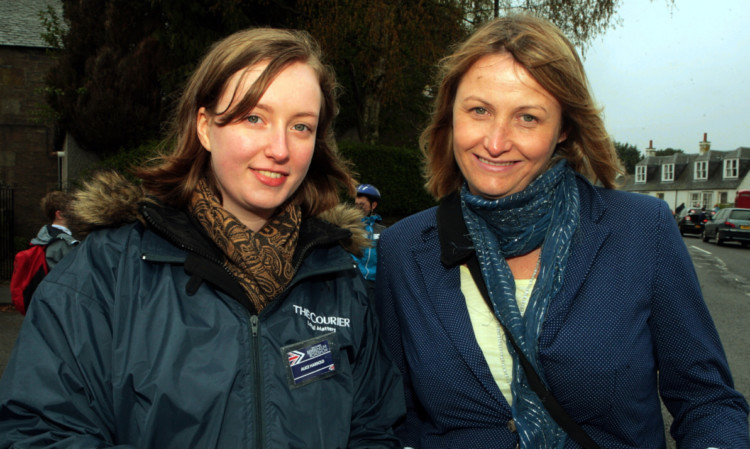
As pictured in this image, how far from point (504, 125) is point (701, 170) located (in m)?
67.8

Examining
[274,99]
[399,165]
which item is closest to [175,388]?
[274,99]

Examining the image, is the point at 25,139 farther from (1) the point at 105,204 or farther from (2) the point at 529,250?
(2) the point at 529,250

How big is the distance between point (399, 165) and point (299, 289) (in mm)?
13829

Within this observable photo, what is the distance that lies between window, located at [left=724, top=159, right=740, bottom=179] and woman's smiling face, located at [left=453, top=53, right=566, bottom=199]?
6252cm

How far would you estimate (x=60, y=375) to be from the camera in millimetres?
1595

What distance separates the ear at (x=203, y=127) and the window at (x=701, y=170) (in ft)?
221

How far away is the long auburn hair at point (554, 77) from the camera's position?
2.12 metres

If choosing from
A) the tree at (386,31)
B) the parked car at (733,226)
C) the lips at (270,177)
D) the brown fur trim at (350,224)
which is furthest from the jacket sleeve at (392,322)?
the parked car at (733,226)

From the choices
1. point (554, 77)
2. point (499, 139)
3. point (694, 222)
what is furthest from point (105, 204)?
point (694, 222)

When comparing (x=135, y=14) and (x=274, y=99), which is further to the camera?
(x=135, y=14)

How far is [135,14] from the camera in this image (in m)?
12.9

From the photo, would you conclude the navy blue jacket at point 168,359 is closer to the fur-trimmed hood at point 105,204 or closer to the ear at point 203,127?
the fur-trimmed hood at point 105,204

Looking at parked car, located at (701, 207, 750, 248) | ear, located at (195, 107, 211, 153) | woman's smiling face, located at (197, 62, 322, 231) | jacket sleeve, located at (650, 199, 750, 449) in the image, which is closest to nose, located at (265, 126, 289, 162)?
woman's smiling face, located at (197, 62, 322, 231)

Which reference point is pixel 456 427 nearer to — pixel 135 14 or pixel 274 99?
pixel 274 99
